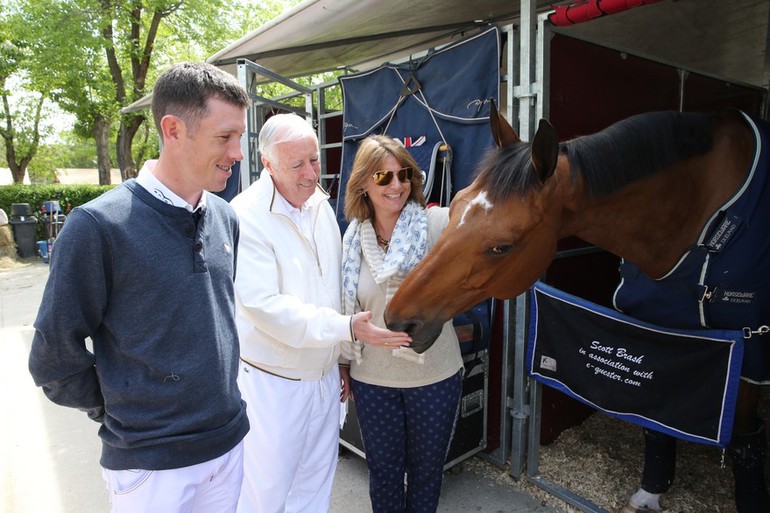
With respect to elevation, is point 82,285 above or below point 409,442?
above

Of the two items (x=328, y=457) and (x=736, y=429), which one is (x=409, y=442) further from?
(x=736, y=429)

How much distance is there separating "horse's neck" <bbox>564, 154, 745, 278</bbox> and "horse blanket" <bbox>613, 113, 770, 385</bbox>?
0.04m

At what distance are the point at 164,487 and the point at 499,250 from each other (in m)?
1.22

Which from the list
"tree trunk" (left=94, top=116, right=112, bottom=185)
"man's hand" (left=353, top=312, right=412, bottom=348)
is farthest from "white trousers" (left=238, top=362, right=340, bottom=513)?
"tree trunk" (left=94, top=116, right=112, bottom=185)

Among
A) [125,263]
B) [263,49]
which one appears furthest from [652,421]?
[263,49]

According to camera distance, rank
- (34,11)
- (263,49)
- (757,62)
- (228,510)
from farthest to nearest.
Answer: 1. (34,11)
2. (757,62)
3. (263,49)
4. (228,510)

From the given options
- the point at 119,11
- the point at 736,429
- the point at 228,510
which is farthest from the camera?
the point at 119,11

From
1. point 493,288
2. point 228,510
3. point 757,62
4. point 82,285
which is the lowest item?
point 228,510

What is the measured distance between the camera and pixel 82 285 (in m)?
1.08

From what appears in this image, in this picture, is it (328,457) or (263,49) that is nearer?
(328,457)

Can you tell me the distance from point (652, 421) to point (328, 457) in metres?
1.51

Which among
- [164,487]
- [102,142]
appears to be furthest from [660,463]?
[102,142]

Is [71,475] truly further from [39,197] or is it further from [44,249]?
[39,197]

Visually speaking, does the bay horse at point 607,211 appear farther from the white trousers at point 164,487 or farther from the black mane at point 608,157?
the white trousers at point 164,487
